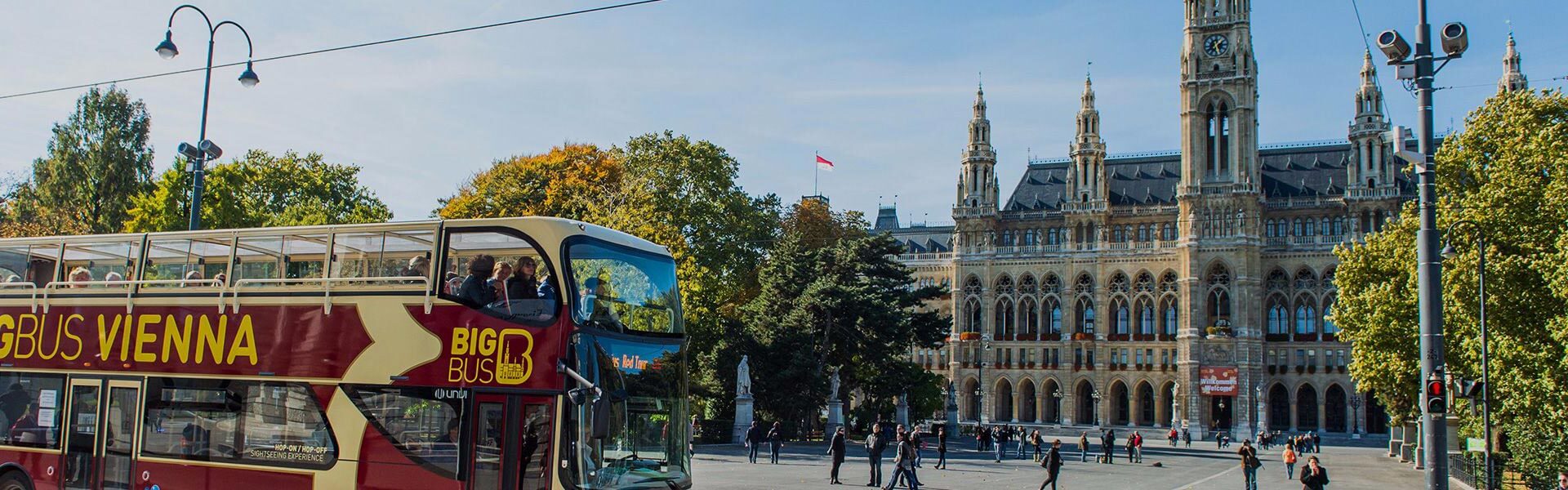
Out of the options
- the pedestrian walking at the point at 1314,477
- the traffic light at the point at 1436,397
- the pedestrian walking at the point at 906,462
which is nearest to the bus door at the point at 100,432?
the pedestrian walking at the point at 906,462

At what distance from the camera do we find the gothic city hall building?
2945 inches

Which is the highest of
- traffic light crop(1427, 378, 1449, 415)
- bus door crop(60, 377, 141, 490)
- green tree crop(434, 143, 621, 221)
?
green tree crop(434, 143, 621, 221)

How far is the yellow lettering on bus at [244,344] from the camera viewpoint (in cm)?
1254

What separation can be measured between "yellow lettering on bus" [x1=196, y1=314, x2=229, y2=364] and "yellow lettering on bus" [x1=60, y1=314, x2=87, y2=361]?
1.93 m

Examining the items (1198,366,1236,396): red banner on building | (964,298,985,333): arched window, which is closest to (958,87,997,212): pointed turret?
(964,298,985,333): arched window

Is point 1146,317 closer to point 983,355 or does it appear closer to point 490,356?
point 983,355

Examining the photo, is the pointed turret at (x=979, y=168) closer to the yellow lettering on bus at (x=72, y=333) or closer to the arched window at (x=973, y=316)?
the arched window at (x=973, y=316)

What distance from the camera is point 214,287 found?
13047mm

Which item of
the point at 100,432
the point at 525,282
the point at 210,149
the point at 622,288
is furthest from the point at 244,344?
the point at 210,149

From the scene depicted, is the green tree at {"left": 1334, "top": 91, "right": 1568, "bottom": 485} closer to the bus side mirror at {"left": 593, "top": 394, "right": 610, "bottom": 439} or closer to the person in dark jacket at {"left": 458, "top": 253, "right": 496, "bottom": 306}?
the bus side mirror at {"left": 593, "top": 394, "right": 610, "bottom": 439}

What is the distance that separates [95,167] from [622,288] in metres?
51.1

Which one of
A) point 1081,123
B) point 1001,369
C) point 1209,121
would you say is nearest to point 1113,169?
point 1081,123

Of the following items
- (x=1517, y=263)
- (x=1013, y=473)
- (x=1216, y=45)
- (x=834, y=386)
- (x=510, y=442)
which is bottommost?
(x=1013, y=473)

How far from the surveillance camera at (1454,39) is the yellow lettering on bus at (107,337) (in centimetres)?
1537
